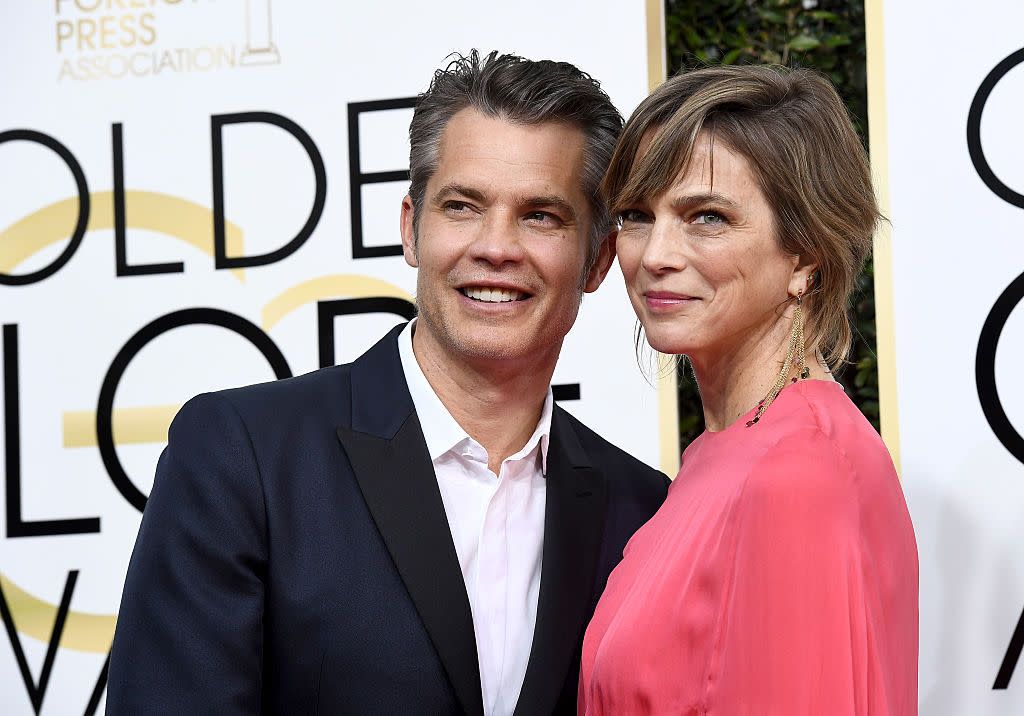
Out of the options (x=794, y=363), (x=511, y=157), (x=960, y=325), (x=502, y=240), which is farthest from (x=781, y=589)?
(x=960, y=325)

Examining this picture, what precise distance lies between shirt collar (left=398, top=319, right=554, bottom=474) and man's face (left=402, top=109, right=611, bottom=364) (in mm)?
49

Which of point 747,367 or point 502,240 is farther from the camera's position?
point 502,240

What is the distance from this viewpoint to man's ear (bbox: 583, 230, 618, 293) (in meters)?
2.04

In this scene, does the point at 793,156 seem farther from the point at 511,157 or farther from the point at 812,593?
the point at 812,593

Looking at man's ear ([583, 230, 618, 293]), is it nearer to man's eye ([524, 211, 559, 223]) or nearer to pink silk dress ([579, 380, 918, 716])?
man's eye ([524, 211, 559, 223])

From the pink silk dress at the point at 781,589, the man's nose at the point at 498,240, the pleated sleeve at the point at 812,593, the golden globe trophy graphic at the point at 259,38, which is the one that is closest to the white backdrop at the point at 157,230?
the golden globe trophy graphic at the point at 259,38

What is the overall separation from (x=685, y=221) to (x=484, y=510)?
0.54 meters

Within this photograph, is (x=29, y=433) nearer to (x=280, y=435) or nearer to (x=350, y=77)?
(x=350, y=77)

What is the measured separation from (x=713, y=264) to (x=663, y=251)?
7cm

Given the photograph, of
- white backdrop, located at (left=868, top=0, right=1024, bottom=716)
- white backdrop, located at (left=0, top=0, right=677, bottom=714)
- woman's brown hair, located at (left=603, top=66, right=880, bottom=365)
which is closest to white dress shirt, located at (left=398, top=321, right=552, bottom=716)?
woman's brown hair, located at (left=603, top=66, right=880, bottom=365)

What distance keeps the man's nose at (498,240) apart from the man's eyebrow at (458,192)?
3 cm

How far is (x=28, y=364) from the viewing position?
2.91 metres

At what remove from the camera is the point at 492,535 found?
1.84 m

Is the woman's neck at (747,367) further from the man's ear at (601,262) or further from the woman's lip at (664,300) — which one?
the man's ear at (601,262)
